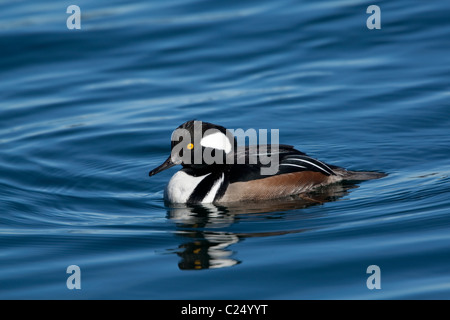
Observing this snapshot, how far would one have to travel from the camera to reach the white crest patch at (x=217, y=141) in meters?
10.2

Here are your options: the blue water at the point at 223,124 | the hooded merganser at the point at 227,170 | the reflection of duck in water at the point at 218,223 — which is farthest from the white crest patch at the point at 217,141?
the blue water at the point at 223,124

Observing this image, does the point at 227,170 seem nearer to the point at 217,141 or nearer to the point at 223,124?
the point at 217,141

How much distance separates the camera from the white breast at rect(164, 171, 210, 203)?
10.3m

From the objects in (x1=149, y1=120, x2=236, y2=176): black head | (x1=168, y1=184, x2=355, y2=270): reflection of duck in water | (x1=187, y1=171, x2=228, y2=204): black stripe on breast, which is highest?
(x1=149, y1=120, x2=236, y2=176): black head

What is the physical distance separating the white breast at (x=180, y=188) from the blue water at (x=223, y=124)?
208 mm

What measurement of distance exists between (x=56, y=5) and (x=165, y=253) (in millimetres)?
13550

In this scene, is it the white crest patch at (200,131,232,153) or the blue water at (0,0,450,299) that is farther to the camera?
the white crest patch at (200,131,232,153)

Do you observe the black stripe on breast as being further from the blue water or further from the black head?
the blue water

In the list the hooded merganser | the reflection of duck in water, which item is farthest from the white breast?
the reflection of duck in water

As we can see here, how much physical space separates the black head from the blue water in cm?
68

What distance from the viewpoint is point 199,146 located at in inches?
403

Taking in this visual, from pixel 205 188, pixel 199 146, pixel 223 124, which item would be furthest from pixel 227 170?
pixel 223 124

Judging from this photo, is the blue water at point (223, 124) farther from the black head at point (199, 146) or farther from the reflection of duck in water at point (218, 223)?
the black head at point (199, 146)

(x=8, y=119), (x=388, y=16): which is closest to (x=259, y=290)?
(x=8, y=119)
